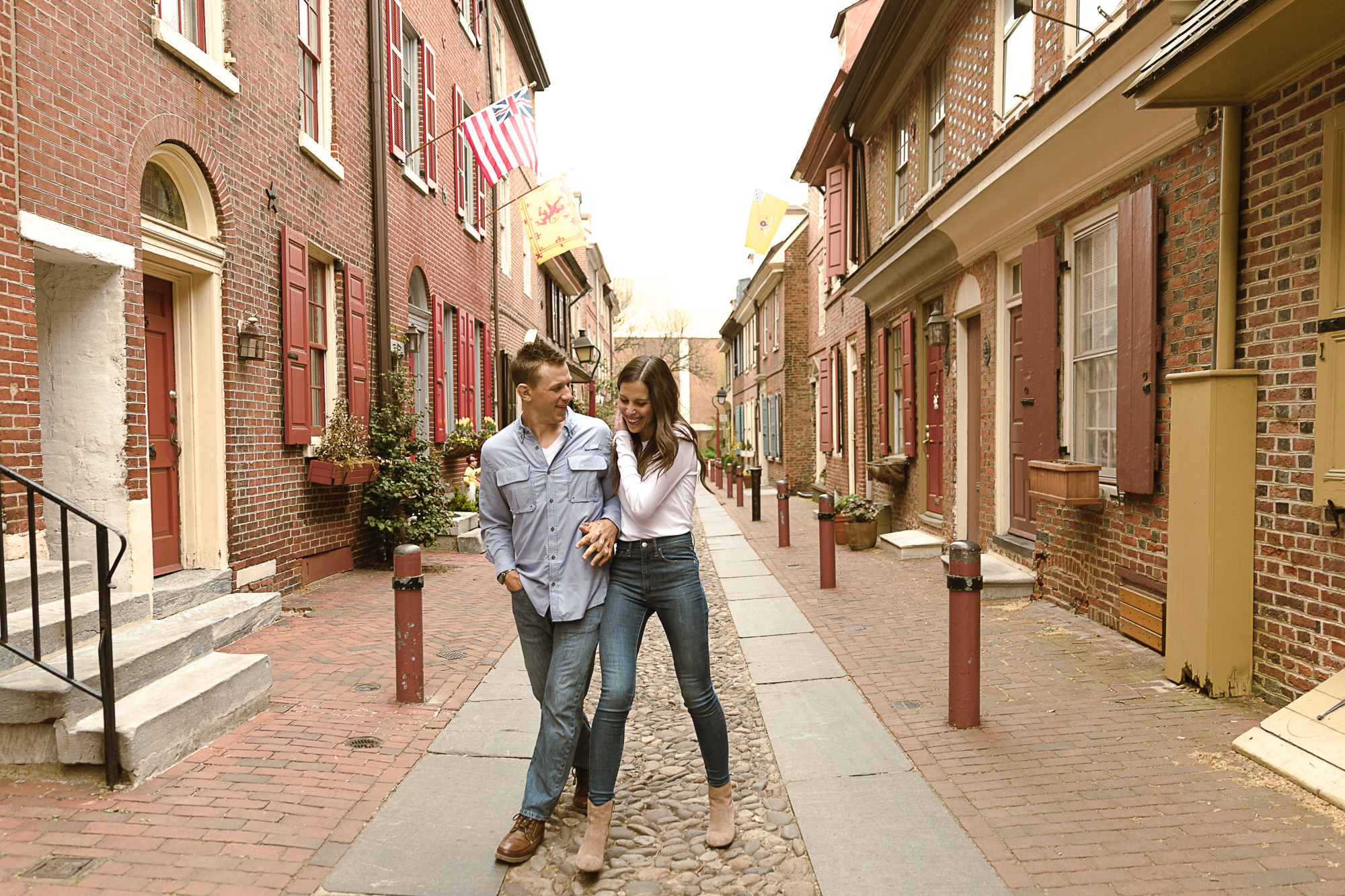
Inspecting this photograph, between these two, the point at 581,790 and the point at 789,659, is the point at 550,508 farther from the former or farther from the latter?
the point at 789,659

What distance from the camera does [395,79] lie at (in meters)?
10.5

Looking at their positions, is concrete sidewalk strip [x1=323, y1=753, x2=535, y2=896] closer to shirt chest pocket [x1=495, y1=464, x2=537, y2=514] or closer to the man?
the man

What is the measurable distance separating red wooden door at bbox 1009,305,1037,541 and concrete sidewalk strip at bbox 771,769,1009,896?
498 cm

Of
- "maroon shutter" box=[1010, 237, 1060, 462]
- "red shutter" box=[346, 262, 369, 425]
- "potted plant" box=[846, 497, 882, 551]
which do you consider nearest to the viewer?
"maroon shutter" box=[1010, 237, 1060, 462]

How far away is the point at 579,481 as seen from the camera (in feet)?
10.0

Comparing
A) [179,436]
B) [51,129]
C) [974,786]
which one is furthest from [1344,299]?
[179,436]

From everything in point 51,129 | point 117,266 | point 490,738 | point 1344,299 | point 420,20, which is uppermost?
point 420,20

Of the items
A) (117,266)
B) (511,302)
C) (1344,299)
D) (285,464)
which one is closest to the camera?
(1344,299)

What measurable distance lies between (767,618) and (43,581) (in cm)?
491

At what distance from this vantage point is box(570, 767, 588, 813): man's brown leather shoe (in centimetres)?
341

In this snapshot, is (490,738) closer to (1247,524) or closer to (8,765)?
(8,765)

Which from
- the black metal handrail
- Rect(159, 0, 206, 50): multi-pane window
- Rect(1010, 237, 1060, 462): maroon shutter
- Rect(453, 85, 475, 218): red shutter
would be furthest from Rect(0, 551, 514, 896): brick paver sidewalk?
Rect(453, 85, 475, 218): red shutter

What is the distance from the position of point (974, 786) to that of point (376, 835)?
2.37 metres

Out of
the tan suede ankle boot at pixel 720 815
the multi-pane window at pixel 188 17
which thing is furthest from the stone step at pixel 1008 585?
the multi-pane window at pixel 188 17
